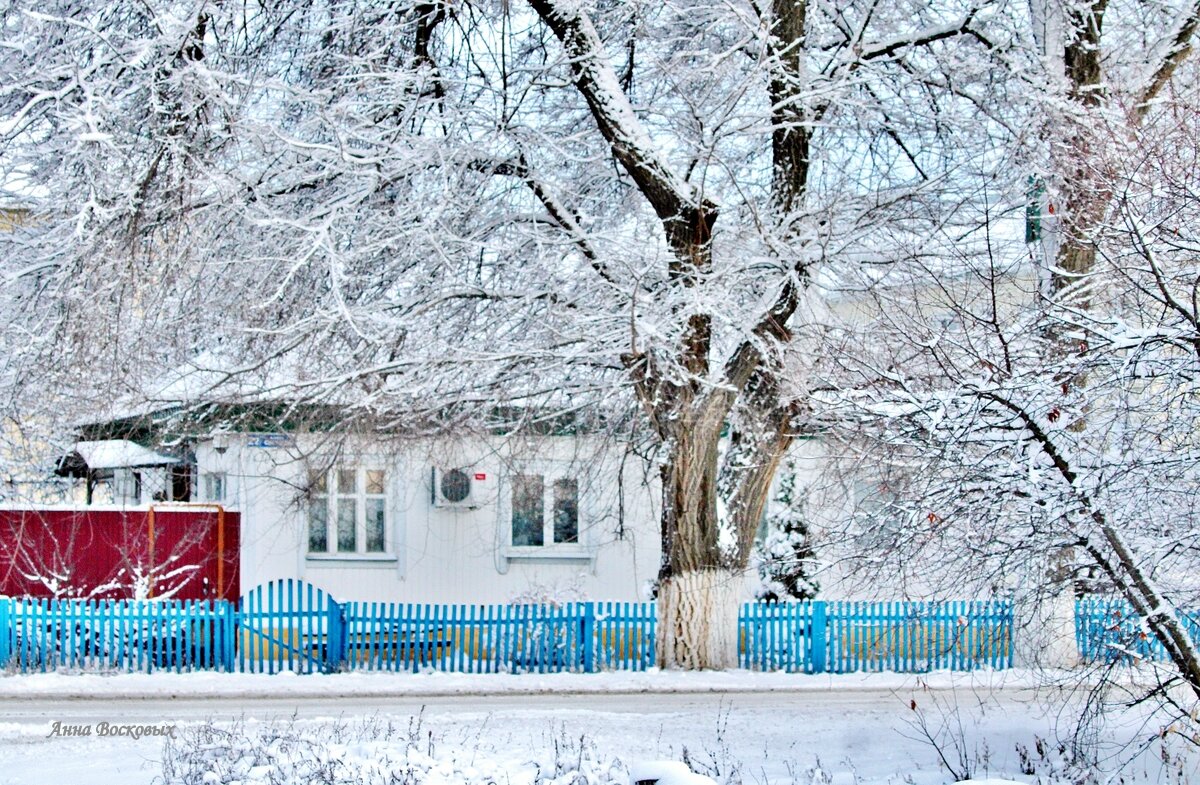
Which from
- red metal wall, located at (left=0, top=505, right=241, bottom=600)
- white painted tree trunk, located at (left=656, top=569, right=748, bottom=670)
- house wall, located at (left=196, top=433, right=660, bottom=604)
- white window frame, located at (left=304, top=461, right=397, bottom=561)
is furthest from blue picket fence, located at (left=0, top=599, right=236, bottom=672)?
white painted tree trunk, located at (left=656, top=569, right=748, bottom=670)

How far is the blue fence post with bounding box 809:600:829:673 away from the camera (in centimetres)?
1605

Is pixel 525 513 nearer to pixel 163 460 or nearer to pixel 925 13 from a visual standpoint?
pixel 163 460

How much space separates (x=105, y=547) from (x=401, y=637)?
5.57m

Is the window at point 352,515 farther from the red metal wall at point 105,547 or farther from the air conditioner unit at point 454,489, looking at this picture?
the red metal wall at point 105,547

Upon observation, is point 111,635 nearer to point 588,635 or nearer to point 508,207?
point 588,635

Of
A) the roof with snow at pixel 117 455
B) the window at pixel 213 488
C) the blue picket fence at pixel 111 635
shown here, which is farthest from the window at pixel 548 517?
the blue picket fence at pixel 111 635

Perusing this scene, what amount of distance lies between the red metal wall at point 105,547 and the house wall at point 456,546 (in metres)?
0.72

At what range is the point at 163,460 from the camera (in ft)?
66.2

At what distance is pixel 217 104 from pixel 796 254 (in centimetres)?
610

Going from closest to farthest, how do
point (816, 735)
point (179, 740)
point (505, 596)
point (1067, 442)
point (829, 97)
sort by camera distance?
1. point (1067, 442)
2. point (179, 740)
3. point (816, 735)
4. point (829, 97)
5. point (505, 596)

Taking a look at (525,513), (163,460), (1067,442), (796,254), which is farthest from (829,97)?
(163,460)

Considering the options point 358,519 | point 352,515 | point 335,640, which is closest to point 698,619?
point 335,640

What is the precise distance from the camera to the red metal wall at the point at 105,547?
18359 mm

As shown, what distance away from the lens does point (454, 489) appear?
19.8m
